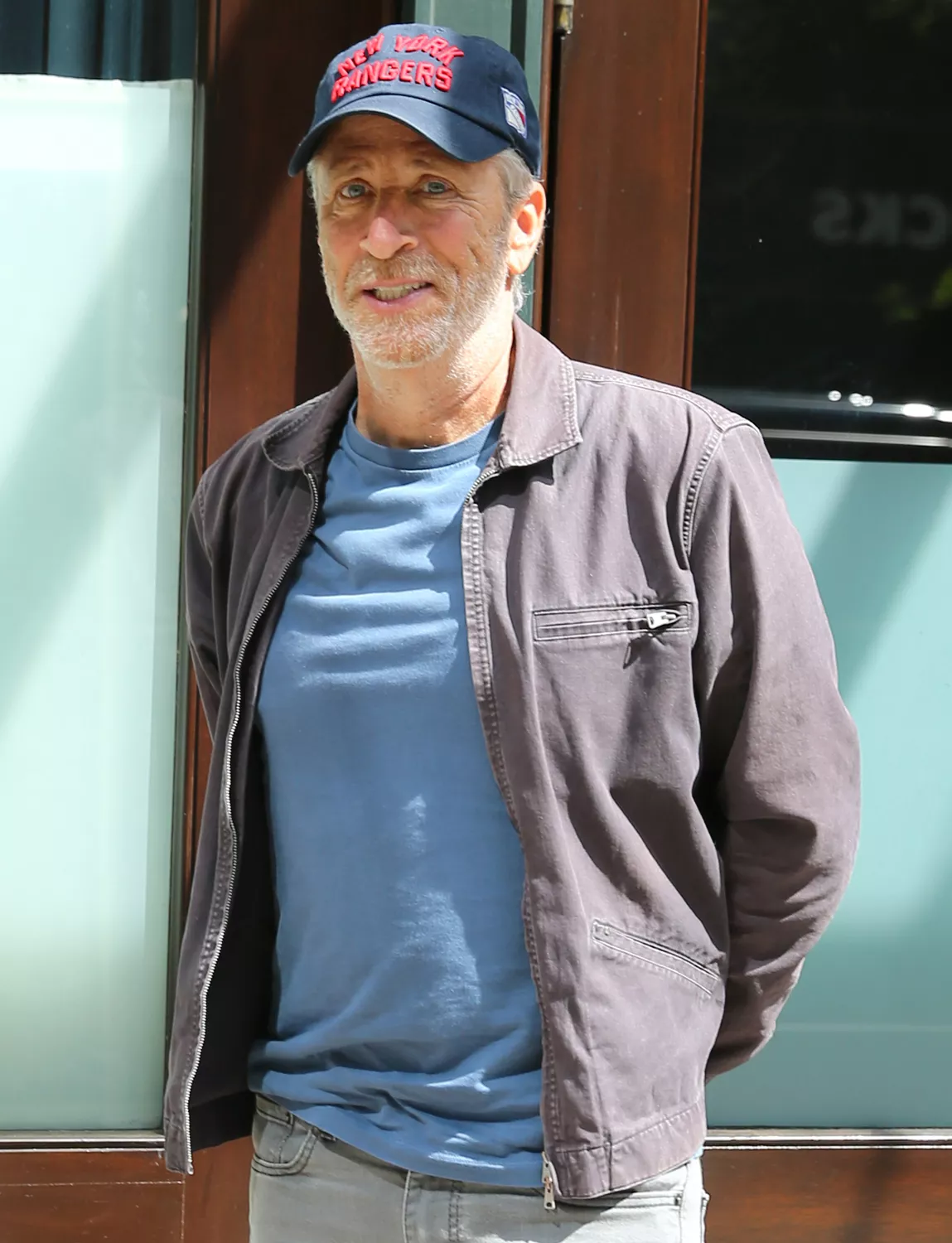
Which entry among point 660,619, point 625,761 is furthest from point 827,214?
→ point 625,761

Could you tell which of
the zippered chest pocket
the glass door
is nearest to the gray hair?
the zippered chest pocket

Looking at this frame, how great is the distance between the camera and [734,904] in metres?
1.85

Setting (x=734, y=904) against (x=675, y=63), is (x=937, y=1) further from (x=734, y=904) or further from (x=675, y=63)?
(x=734, y=904)

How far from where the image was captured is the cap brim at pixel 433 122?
1801mm

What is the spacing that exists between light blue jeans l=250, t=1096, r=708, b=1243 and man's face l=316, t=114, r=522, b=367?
0.94 meters

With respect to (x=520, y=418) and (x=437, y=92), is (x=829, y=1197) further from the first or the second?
(x=437, y=92)

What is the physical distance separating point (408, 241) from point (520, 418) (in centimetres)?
26

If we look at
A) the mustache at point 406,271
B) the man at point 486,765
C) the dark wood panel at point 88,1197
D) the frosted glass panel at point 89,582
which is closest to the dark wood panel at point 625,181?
the frosted glass panel at point 89,582

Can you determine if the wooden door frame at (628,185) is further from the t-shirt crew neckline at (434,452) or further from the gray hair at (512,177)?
the t-shirt crew neckline at (434,452)

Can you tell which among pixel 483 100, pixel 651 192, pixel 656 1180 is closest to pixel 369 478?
pixel 483 100

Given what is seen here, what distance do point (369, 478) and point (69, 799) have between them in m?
1.32

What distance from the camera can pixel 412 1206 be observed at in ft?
5.59

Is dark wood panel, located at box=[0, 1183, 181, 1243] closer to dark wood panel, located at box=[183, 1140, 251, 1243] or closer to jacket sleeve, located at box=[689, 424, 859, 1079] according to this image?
dark wood panel, located at box=[183, 1140, 251, 1243]

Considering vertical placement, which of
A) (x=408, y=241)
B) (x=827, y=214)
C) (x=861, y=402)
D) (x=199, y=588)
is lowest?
(x=199, y=588)
